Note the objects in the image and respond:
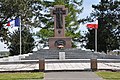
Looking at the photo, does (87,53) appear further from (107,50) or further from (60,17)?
(107,50)

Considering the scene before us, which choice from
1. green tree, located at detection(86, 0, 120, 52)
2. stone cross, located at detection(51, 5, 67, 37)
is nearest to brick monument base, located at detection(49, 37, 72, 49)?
stone cross, located at detection(51, 5, 67, 37)

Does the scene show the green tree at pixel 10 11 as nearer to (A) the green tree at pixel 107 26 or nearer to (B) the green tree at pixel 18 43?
(B) the green tree at pixel 18 43

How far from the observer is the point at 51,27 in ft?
198

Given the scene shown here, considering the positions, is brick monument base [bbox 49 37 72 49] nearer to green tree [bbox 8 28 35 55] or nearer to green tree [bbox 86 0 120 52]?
green tree [bbox 8 28 35 55]

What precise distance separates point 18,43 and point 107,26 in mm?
17404

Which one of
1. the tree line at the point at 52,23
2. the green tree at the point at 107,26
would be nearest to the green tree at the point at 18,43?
the tree line at the point at 52,23

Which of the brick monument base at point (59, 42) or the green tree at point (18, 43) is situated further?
the green tree at point (18, 43)

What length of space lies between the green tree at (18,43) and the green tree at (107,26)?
11.9m

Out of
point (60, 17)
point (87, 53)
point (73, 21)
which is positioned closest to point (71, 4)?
point (73, 21)

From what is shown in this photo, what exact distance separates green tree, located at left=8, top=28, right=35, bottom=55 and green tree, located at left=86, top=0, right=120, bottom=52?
1185 centimetres

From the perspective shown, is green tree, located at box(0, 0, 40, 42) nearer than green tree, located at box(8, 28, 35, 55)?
Yes

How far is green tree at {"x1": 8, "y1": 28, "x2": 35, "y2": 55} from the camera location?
55062 millimetres

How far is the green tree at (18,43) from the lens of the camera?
55062 mm

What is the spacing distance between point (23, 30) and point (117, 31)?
17.5m
